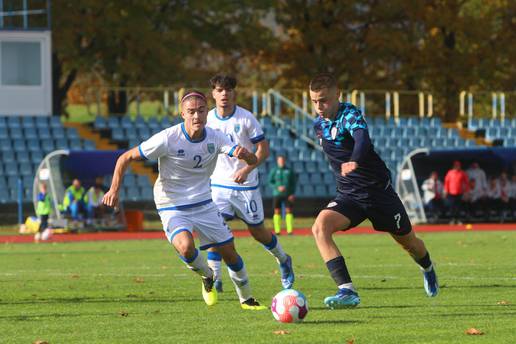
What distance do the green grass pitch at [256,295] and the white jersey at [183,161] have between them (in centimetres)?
102

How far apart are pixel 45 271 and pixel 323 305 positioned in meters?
6.93

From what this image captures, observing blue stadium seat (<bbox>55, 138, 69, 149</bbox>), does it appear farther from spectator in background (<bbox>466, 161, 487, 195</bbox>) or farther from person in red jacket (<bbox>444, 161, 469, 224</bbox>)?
spectator in background (<bbox>466, 161, 487, 195</bbox>)

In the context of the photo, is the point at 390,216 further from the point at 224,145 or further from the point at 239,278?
the point at 224,145

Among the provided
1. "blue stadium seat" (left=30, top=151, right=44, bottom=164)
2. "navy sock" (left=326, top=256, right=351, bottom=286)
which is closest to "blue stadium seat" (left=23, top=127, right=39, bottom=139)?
"blue stadium seat" (left=30, top=151, right=44, bottom=164)

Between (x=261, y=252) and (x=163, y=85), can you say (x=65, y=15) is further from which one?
(x=261, y=252)

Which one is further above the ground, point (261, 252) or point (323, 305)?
point (323, 305)

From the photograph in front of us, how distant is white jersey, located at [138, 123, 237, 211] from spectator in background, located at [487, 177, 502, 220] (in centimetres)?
2492

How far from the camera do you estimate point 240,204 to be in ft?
46.1

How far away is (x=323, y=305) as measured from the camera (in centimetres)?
1167

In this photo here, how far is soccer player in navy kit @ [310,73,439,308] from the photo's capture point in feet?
37.1

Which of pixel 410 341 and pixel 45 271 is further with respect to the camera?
pixel 45 271

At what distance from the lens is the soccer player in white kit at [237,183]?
1353 centimetres

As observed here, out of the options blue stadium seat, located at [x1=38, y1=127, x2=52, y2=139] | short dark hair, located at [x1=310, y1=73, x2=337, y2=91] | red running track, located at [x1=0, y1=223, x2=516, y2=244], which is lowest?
red running track, located at [x1=0, y1=223, x2=516, y2=244]

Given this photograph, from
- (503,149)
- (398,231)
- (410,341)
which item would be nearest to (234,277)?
(398,231)
